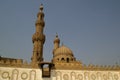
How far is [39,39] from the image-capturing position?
48594 mm

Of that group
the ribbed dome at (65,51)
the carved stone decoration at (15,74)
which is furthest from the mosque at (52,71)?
the ribbed dome at (65,51)

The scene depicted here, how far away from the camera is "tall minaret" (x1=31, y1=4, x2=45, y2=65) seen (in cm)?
4760

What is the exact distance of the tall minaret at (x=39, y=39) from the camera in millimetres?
47600

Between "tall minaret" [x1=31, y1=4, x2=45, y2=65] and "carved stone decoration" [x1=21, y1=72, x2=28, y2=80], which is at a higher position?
"tall minaret" [x1=31, y1=4, x2=45, y2=65]

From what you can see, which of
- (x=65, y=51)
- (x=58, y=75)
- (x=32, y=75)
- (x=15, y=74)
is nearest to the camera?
(x=15, y=74)

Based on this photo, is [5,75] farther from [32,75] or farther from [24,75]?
[32,75]

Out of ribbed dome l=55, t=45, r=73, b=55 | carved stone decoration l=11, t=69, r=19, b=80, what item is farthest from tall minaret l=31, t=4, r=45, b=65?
carved stone decoration l=11, t=69, r=19, b=80

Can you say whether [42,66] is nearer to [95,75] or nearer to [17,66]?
[17,66]

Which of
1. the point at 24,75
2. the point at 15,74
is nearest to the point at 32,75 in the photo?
the point at 24,75

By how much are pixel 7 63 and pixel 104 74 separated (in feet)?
50.3

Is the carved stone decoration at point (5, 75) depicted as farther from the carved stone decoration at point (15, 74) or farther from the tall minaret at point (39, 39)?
the tall minaret at point (39, 39)

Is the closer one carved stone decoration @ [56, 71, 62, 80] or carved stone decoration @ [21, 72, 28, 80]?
carved stone decoration @ [21, 72, 28, 80]

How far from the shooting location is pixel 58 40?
2248 inches

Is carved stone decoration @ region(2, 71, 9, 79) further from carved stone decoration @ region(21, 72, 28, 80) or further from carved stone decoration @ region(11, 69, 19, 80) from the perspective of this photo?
carved stone decoration @ region(21, 72, 28, 80)
